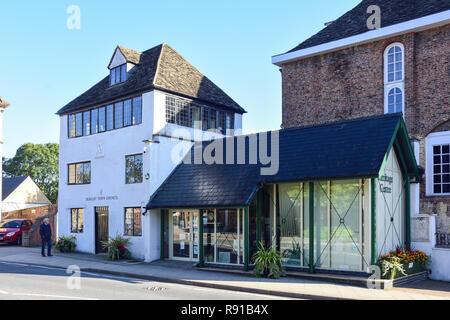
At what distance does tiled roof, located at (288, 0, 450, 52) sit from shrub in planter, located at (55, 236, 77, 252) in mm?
14974

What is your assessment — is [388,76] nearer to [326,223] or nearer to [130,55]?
[326,223]

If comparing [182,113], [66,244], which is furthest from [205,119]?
[66,244]

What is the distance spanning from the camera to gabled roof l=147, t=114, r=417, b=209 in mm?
14477

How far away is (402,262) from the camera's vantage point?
1414cm

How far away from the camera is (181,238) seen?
1962 centimetres

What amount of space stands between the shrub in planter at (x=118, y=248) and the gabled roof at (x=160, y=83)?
655 cm

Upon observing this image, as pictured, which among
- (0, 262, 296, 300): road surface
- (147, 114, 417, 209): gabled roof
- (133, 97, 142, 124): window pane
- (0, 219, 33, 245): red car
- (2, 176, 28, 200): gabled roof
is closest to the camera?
(0, 262, 296, 300): road surface

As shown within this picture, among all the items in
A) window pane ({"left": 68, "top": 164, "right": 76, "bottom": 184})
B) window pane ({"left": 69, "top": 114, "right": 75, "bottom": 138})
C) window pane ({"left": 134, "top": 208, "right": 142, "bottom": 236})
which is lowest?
window pane ({"left": 134, "top": 208, "right": 142, "bottom": 236})

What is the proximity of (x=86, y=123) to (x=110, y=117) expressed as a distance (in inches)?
75.9

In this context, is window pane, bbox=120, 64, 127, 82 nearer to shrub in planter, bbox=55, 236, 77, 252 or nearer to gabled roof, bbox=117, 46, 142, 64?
gabled roof, bbox=117, 46, 142, 64

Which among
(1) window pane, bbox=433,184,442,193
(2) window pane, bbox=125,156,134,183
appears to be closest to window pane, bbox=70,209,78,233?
(2) window pane, bbox=125,156,134,183

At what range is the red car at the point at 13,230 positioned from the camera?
27288mm
